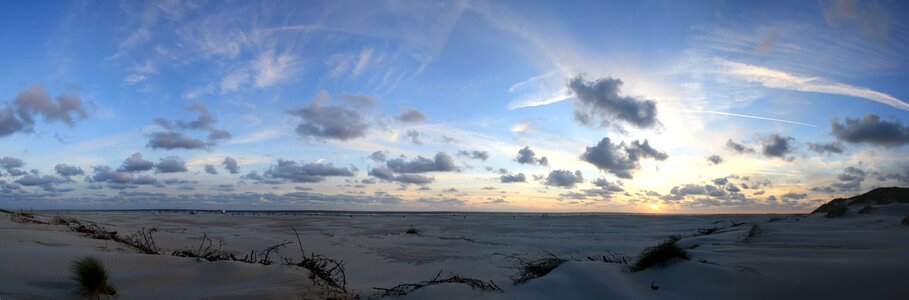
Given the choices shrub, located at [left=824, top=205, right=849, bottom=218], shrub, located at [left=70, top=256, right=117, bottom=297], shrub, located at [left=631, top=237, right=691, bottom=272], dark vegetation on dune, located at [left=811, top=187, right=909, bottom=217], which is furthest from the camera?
dark vegetation on dune, located at [left=811, top=187, right=909, bottom=217]

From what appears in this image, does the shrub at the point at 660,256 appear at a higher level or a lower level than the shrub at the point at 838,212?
lower

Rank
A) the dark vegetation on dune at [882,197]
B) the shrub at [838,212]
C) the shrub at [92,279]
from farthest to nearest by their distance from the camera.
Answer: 1. the dark vegetation on dune at [882,197]
2. the shrub at [838,212]
3. the shrub at [92,279]

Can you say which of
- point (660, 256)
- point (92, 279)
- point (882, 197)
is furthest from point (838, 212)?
point (92, 279)

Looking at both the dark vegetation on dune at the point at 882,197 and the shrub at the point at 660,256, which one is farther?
the dark vegetation on dune at the point at 882,197

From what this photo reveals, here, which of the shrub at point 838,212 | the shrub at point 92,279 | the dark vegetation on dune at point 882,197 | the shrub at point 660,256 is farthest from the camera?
the dark vegetation on dune at point 882,197

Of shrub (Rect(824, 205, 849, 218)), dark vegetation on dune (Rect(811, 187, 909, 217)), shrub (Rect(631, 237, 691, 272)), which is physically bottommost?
shrub (Rect(631, 237, 691, 272))

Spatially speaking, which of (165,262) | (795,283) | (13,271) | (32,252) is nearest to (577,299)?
(795,283)

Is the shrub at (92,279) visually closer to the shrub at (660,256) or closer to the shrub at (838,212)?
the shrub at (660,256)

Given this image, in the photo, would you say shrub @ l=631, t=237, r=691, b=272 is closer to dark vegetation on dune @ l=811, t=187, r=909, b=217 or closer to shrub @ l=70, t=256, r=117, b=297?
shrub @ l=70, t=256, r=117, b=297

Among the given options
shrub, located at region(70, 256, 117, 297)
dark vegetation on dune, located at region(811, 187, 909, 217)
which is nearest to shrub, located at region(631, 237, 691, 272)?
shrub, located at region(70, 256, 117, 297)

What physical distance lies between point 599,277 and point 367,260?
5890 mm

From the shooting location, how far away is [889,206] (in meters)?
13.3

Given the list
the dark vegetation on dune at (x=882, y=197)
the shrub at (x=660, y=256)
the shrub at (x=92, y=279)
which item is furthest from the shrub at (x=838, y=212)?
the shrub at (x=92, y=279)

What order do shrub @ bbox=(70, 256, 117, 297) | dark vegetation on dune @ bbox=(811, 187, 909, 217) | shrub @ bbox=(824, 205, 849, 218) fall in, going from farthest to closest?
1. dark vegetation on dune @ bbox=(811, 187, 909, 217)
2. shrub @ bbox=(824, 205, 849, 218)
3. shrub @ bbox=(70, 256, 117, 297)
